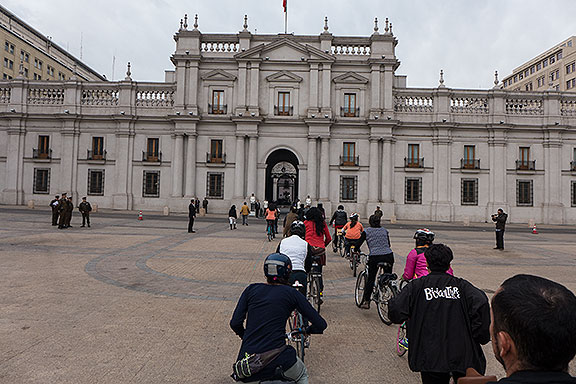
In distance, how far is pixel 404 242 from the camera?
17.3m

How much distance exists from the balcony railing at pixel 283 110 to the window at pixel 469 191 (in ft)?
57.4

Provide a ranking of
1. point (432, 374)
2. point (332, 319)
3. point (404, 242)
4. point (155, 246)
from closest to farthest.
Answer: point (432, 374)
point (332, 319)
point (155, 246)
point (404, 242)

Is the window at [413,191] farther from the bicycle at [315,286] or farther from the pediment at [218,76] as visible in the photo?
the bicycle at [315,286]

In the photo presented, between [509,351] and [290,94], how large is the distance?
115 feet

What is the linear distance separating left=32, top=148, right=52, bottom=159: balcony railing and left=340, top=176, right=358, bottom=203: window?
2817cm

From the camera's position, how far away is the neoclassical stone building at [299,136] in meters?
34.3

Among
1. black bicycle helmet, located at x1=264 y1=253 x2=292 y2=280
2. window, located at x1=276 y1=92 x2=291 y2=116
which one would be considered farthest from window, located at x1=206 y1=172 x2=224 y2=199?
black bicycle helmet, located at x1=264 y1=253 x2=292 y2=280

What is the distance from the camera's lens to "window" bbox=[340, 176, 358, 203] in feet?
114

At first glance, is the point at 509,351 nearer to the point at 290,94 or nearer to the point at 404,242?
the point at 404,242

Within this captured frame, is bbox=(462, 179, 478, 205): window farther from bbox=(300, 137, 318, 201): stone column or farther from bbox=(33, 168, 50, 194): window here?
bbox=(33, 168, 50, 194): window

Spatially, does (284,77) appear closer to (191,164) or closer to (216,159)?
(216,159)

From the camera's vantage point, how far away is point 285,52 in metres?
35.0

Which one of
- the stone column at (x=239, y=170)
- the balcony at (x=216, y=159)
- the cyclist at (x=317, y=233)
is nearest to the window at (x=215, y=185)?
the balcony at (x=216, y=159)

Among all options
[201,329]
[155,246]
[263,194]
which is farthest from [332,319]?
[263,194]
